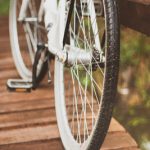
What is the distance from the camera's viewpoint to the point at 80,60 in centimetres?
189

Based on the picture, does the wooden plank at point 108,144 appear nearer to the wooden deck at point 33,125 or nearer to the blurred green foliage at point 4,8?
the wooden deck at point 33,125

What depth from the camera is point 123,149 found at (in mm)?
2127

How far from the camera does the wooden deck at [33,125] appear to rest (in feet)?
7.13

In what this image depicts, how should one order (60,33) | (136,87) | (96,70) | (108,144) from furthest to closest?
(136,87) < (108,144) < (60,33) < (96,70)

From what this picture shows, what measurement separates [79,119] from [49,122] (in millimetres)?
153

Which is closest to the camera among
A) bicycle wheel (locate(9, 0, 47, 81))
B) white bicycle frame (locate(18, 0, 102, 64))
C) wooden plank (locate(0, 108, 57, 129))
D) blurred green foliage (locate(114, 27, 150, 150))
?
white bicycle frame (locate(18, 0, 102, 64))

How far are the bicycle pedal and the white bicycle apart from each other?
5cm

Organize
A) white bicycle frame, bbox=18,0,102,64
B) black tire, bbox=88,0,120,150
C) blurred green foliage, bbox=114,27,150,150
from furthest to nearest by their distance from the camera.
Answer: blurred green foliage, bbox=114,27,150,150 < white bicycle frame, bbox=18,0,102,64 < black tire, bbox=88,0,120,150

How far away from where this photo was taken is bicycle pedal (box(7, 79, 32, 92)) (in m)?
2.78

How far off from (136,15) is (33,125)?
2.37ft

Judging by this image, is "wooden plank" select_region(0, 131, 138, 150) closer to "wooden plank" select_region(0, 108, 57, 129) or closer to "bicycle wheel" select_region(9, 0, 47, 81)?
"wooden plank" select_region(0, 108, 57, 129)

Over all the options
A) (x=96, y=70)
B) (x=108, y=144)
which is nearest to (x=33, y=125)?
(x=108, y=144)

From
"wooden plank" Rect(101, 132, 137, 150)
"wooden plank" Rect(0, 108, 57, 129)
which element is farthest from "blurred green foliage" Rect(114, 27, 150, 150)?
"wooden plank" Rect(101, 132, 137, 150)

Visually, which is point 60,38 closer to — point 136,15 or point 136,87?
point 136,15
